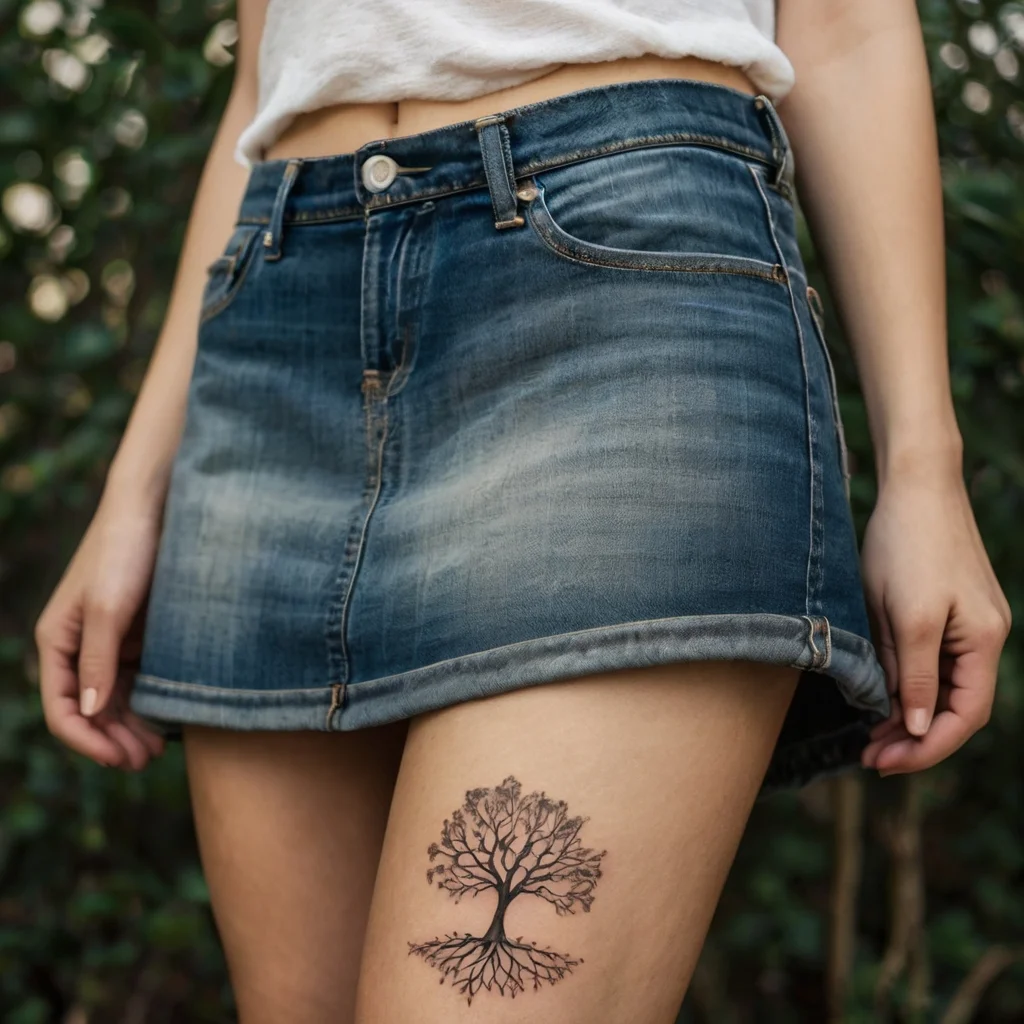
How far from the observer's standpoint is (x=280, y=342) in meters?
0.97

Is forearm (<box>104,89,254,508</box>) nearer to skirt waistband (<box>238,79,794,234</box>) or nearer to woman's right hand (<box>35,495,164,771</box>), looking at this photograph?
woman's right hand (<box>35,495,164,771</box>)

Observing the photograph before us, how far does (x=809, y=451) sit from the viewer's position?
814 millimetres

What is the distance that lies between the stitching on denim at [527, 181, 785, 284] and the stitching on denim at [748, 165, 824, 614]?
0.03m

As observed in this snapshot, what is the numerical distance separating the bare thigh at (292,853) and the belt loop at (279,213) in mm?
424

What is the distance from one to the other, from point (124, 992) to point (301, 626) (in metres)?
1.52

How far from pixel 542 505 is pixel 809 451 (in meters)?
0.20

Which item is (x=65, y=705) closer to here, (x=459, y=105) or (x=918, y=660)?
(x=459, y=105)

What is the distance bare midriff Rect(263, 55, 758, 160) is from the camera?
871mm

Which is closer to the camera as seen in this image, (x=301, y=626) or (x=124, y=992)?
(x=301, y=626)

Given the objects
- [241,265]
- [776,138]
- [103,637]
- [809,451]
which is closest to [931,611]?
[809,451]

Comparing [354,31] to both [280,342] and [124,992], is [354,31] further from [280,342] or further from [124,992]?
[124,992]

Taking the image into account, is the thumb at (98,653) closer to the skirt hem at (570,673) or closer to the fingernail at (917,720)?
the skirt hem at (570,673)

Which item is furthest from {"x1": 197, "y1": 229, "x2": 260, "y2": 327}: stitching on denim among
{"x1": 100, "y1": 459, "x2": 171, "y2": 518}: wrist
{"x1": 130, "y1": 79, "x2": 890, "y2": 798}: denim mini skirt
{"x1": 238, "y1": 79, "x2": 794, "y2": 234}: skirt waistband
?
{"x1": 100, "y1": 459, "x2": 171, "y2": 518}: wrist

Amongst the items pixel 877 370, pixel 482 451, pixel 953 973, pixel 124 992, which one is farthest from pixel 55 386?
pixel 953 973
